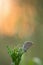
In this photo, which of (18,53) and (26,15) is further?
(26,15)

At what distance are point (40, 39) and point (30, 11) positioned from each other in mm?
178

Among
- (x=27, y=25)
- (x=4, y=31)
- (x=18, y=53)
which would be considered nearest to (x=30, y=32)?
(x=27, y=25)

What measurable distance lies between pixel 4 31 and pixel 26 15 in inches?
6.5

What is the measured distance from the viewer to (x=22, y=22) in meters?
0.97

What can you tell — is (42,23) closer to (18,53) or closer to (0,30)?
(0,30)

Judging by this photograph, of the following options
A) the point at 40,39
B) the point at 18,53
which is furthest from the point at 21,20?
the point at 18,53

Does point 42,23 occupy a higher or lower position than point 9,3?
lower

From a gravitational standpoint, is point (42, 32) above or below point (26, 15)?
below

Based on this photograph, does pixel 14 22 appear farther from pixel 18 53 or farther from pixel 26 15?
pixel 18 53

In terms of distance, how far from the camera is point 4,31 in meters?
0.94

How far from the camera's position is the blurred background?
93cm

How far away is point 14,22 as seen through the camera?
38.1 inches

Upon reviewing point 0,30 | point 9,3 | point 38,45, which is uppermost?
point 9,3

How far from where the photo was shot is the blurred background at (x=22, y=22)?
93 centimetres
